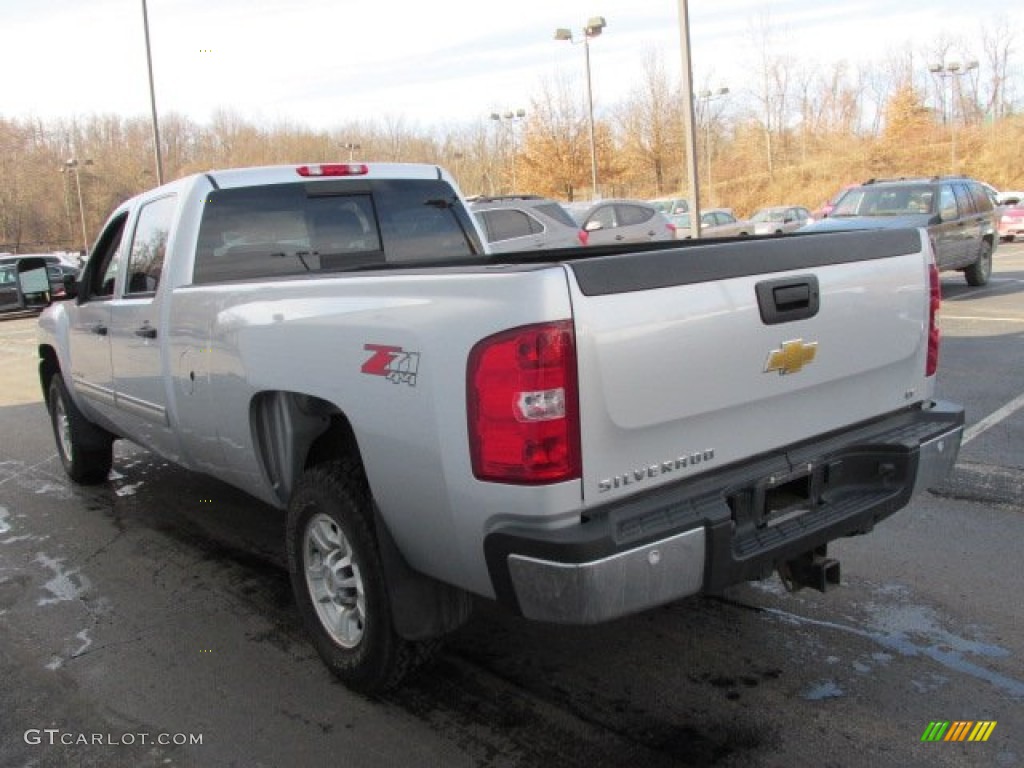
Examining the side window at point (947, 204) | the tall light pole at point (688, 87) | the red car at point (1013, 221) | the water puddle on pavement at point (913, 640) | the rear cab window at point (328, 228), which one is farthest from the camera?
the red car at point (1013, 221)

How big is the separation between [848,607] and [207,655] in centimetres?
269

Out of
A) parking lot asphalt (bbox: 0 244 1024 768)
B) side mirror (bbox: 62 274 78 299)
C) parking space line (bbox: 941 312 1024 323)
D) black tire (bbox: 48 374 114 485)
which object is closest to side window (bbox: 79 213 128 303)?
side mirror (bbox: 62 274 78 299)

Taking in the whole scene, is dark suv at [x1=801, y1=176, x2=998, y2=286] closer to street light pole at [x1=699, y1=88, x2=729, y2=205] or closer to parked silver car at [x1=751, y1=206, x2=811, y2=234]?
parked silver car at [x1=751, y1=206, x2=811, y2=234]

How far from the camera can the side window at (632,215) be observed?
18938mm

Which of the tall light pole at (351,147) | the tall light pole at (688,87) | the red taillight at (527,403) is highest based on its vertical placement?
the tall light pole at (351,147)

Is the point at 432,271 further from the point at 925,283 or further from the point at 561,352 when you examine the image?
the point at 925,283

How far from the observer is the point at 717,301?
2709 millimetres

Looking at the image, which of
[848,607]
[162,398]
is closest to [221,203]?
[162,398]

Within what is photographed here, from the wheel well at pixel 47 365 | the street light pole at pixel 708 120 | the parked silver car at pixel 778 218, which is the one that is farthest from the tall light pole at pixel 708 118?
the wheel well at pixel 47 365

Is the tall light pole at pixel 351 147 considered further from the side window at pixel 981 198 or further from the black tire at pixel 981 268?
the black tire at pixel 981 268

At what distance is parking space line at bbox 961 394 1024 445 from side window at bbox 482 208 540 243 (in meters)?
9.38

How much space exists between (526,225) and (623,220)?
3970mm

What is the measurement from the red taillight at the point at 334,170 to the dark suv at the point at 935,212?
1008 centimetres

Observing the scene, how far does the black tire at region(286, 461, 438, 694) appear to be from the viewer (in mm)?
3090
